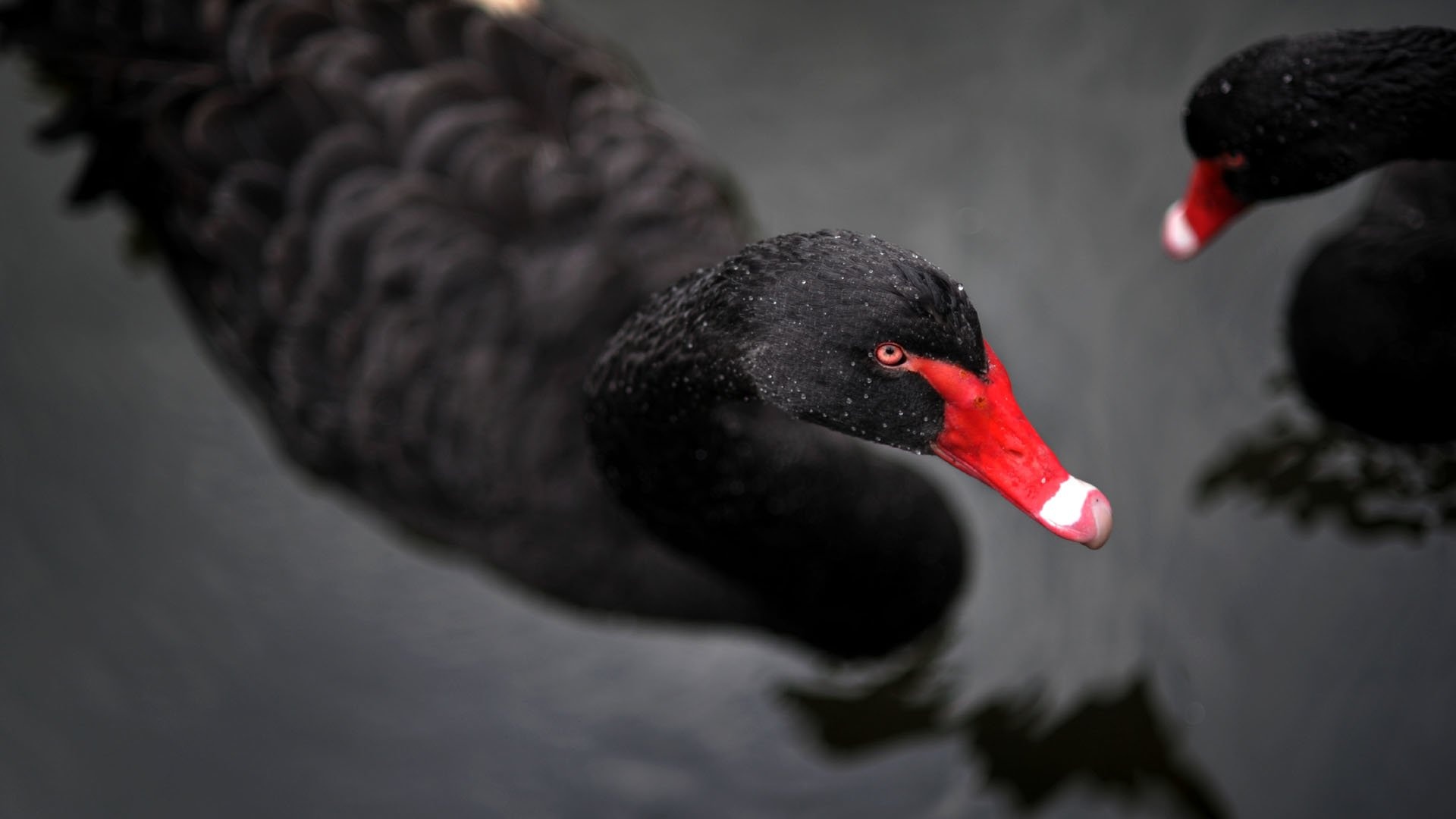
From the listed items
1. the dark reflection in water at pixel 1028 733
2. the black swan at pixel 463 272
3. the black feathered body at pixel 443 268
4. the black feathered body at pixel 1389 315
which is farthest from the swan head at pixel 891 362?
the black feathered body at pixel 1389 315

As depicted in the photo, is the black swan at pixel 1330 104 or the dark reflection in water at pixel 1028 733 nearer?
the black swan at pixel 1330 104

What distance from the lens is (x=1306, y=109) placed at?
2.23 meters

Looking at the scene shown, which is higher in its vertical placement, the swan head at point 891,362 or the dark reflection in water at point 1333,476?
the swan head at point 891,362

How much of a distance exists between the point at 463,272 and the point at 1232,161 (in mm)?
1690

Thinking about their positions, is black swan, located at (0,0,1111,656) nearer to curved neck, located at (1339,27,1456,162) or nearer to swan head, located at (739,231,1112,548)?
swan head, located at (739,231,1112,548)

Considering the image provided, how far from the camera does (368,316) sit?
2.84m

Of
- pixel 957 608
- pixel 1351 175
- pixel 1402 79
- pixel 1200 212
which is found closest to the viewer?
pixel 1402 79

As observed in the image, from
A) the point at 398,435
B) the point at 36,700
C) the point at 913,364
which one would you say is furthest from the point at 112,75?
the point at 913,364

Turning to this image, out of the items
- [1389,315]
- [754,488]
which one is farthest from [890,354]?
[1389,315]

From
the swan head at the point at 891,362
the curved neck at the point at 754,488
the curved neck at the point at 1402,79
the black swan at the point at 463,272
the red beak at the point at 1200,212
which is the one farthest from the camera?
the black swan at the point at 463,272

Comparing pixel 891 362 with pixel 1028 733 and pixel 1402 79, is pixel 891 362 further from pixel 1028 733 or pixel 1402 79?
pixel 1028 733

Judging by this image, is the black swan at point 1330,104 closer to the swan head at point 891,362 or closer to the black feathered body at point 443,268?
the swan head at point 891,362

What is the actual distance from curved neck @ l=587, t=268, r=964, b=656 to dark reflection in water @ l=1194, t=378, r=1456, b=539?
2.81ft

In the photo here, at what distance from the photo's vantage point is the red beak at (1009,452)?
5.86 ft
